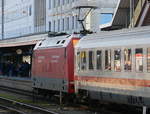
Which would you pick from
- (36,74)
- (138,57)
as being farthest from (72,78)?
(138,57)

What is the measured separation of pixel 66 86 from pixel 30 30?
61.0 meters

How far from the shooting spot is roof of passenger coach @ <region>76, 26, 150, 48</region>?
15.6m

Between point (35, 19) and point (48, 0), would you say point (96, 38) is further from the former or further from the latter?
point (35, 19)

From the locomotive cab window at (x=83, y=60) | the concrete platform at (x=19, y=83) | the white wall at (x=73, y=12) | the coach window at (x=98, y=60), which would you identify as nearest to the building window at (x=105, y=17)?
the white wall at (x=73, y=12)

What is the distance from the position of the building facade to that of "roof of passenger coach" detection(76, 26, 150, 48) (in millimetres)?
31673

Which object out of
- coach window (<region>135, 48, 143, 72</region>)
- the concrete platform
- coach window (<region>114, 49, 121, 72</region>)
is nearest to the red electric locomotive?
coach window (<region>114, 49, 121, 72</region>)

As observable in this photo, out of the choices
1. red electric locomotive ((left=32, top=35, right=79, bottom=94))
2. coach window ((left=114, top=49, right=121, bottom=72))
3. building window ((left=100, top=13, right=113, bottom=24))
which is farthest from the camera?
Answer: building window ((left=100, top=13, right=113, bottom=24))

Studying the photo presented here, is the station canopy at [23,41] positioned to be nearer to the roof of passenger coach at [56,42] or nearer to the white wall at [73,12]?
the roof of passenger coach at [56,42]

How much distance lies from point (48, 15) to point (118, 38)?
5721 cm

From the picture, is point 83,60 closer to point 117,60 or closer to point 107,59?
point 107,59

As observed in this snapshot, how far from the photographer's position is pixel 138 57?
1560 centimetres

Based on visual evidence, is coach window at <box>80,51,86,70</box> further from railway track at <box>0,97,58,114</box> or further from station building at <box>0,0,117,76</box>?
station building at <box>0,0,117,76</box>

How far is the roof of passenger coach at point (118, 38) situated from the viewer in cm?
1564

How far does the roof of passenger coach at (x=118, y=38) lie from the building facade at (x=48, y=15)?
31673mm
